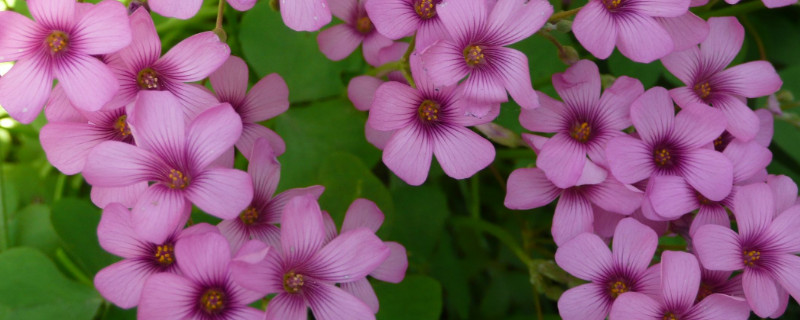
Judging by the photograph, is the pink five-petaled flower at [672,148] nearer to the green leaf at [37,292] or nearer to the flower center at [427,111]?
the flower center at [427,111]

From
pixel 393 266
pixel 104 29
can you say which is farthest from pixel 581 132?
pixel 104 29

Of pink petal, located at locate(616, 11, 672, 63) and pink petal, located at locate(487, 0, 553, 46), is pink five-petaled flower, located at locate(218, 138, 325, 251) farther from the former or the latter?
pink petal, located at locate(616, 11, 672, 63)

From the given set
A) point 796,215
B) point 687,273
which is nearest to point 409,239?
point 687,273

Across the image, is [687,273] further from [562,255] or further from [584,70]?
[584,70]

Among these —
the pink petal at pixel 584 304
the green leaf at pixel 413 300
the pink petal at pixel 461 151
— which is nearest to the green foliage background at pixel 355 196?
the green leaf at pixel 413 300

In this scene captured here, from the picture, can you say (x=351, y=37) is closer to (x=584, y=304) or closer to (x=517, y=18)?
(x=517, y=18)
